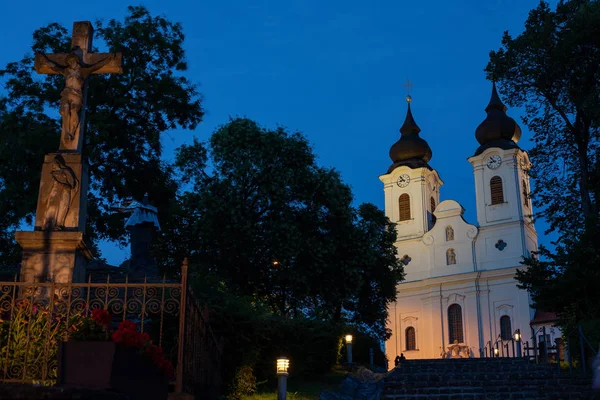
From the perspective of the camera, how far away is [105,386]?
19.3ft

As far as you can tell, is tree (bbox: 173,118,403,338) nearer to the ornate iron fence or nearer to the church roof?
the ornate iron fence

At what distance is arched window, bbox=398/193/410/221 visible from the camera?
61.2 meters

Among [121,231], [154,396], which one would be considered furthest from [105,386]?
[121,231]

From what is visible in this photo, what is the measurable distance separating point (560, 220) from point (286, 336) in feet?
44.3

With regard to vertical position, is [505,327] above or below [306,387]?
above

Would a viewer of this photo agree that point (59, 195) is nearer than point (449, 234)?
Yes

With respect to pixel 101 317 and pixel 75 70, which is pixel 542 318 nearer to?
pixel 75 70

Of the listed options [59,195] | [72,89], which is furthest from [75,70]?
[59,195]

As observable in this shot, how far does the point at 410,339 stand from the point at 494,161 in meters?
16.3

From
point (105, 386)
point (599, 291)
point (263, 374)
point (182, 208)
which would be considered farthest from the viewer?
point (182, 208)

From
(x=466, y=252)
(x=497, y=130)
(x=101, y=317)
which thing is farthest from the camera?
(x=497, y=130)

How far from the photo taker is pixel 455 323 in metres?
56.3

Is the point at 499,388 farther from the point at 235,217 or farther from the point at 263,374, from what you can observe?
the point at 235,217

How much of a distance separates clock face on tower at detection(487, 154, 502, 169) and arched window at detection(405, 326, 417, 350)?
49.2 ft
